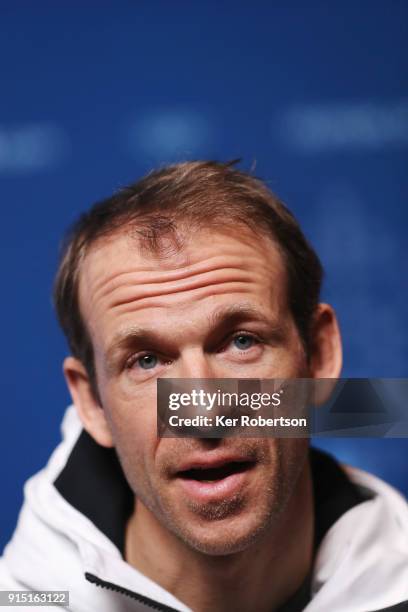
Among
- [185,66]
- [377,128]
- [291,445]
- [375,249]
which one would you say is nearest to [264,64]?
[185,66]

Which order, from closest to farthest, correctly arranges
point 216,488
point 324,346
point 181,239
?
point 216,488
point 181,239
point 324,346

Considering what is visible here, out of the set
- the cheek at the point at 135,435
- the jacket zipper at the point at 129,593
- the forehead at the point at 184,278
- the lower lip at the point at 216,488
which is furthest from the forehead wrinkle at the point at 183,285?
the jacket zipper at the point at 129,593

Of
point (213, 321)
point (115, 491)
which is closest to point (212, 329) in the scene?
point (213, 321)

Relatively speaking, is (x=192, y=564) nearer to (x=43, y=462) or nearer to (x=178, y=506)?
(x=178, y=506)

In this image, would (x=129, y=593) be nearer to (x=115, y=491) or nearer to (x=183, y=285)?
(x=115, y=491)

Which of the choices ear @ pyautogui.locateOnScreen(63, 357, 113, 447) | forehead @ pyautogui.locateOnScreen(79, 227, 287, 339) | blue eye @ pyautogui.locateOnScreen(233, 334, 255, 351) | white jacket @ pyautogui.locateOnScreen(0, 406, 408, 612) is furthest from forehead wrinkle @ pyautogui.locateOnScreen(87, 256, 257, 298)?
white jacket @ pyautogui.locateOnScreen(0, 406, 408, 612)

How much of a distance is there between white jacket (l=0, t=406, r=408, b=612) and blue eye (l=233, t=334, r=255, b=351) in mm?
330

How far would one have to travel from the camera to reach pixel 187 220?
48.0 inches

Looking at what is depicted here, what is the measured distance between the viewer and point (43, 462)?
1.77 meters

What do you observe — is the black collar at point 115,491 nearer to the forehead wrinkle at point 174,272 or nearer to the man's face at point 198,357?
the man's face at point 198,357

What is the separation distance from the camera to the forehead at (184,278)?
116cm

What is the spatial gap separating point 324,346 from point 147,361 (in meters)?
0.31

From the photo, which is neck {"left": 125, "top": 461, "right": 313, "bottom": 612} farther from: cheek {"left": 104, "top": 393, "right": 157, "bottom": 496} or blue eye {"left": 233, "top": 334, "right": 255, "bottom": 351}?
blue eye {"left": 233, "top": 334, "right": 255, "bottom": 351}

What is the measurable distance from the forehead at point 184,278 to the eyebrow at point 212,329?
1 cm
